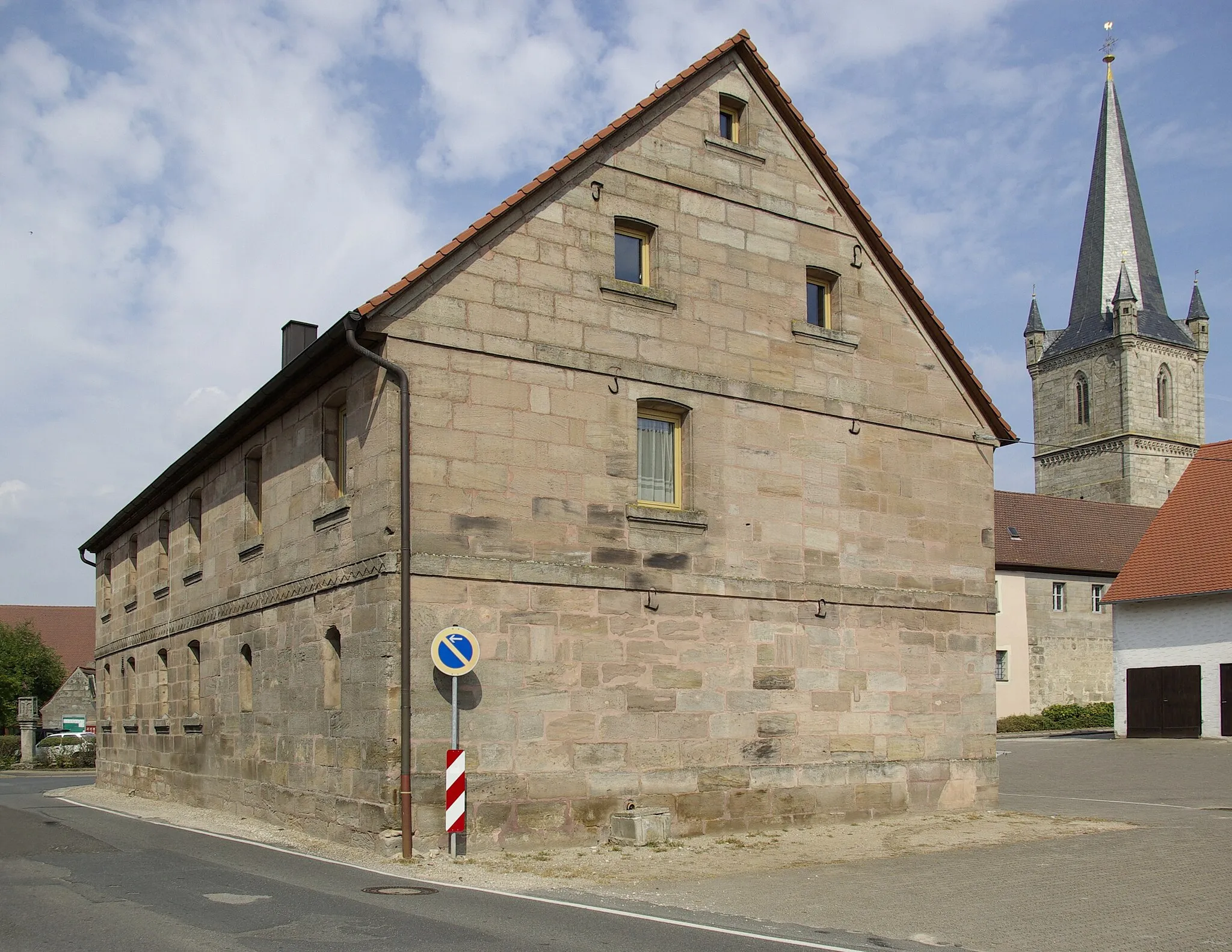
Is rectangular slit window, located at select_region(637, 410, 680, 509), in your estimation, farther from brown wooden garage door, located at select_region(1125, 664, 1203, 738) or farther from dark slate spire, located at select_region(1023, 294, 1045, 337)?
dark slate spire, located at select_region(1023, 294, 1045, 337)

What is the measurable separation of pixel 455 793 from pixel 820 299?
29.5ft

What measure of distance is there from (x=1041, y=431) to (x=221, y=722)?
79257 millimetres

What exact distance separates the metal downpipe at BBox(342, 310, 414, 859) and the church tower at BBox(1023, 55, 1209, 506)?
74.0 metres

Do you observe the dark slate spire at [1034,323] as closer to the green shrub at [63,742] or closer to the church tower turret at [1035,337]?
the church tower turret at [1035,337]

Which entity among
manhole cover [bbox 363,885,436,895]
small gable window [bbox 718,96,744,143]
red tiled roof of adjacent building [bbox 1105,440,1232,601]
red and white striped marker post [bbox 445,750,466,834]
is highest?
small gable window [bbox 718,96,744,143]

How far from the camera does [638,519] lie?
14.9 metres

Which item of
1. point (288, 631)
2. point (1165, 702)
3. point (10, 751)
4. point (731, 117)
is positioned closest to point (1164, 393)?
point (1165, 702)

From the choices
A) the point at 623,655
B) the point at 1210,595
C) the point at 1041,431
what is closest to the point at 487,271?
the point at 623,655

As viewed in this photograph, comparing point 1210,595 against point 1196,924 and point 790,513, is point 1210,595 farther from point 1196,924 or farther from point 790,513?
point 1196,924

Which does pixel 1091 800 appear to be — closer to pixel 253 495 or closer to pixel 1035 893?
pixel 1035 893

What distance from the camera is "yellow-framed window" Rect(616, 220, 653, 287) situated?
15.7 metres

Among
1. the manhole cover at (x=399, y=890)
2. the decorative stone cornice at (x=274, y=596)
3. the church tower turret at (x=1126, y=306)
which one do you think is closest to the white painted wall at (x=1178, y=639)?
the decorative stone cornice at (x=274, y=596)

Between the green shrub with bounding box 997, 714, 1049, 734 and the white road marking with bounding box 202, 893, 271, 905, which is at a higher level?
the white road marking with bounding box 202, 893, 271, 905

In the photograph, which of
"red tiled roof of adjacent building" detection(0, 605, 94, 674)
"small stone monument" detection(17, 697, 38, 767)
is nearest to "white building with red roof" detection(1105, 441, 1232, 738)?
"small stone monument" detection(17, 697, 38, 767)
